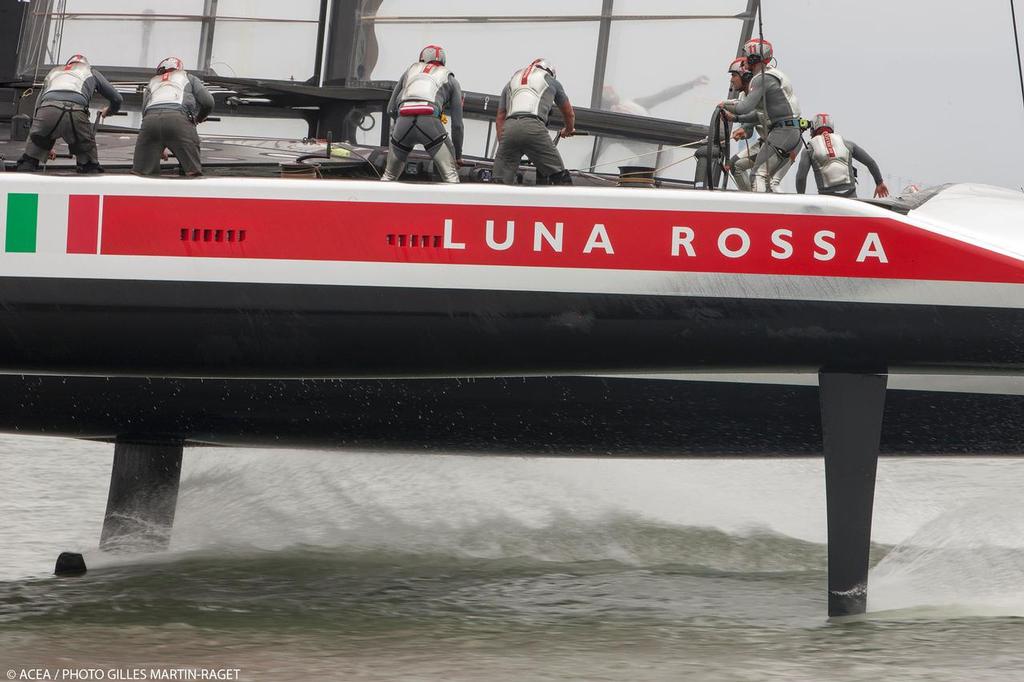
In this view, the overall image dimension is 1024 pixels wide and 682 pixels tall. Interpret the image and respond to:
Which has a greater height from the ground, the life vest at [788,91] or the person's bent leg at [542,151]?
the life vest at [788,91]

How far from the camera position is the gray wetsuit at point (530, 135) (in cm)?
518

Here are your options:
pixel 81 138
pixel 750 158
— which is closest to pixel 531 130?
pixel 750 158

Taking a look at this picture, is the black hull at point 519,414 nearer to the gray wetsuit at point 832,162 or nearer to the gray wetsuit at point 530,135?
the gray wetsuit at point 530,135

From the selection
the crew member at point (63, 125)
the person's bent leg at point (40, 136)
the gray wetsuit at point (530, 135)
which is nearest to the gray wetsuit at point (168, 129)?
the crew member at point (63, 125)

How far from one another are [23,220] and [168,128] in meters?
1.05

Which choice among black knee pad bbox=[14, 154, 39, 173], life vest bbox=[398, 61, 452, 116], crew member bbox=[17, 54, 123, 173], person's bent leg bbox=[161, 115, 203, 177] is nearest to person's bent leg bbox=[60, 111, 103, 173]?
crew member bbox=[17, 54, 123, 173]

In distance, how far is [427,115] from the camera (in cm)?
526

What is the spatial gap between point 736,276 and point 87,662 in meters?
2.30

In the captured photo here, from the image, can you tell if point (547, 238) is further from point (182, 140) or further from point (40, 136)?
point (40, 136)

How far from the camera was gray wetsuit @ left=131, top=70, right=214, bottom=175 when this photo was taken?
5.06m

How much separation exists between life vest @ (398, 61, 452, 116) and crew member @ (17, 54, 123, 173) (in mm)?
1282

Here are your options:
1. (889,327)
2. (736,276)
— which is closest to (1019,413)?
(889,327)

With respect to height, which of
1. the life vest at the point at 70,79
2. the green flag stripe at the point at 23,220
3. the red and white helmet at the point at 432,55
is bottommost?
the green flag stripe at the point at 23,220

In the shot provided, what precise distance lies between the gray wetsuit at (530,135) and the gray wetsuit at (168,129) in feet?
3.96
